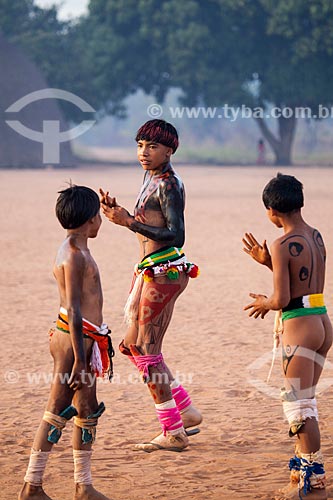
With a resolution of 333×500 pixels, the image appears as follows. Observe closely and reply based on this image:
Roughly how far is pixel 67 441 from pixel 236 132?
9314cm

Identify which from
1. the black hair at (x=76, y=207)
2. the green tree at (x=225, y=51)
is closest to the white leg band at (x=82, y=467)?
the black hair at (x=76, y=207)

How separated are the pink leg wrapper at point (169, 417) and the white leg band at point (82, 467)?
92 cm

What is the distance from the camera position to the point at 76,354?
13.5 ft

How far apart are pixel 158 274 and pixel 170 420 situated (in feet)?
2.80

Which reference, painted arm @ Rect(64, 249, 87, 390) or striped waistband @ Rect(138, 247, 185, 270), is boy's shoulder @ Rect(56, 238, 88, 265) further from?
striped waistband @ Rect(138, 247, 185, 270)

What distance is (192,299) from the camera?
1025 centimetres

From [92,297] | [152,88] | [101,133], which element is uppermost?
[101,133]

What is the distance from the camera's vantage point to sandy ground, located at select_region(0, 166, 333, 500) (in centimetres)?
457

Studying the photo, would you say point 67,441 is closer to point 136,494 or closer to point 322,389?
point 136,494

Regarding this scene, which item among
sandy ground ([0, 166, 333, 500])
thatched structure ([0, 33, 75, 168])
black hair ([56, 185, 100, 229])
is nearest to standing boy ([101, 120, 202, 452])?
sandy ground ([0, 166, 333, 500])

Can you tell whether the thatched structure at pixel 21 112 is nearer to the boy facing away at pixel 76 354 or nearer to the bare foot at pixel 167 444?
the bare foot at pixel 167 444

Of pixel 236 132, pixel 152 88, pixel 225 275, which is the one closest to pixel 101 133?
pixel 236 132

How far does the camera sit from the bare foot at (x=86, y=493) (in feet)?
13.7

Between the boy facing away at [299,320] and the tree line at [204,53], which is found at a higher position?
the tree line at [204,53]
